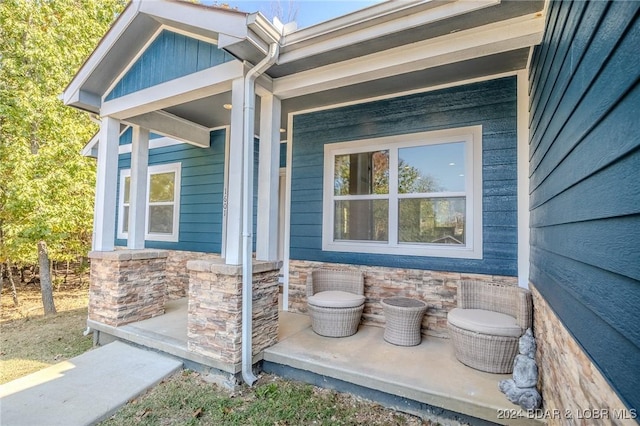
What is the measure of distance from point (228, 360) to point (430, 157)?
3170 millimetres

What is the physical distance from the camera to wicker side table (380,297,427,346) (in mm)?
3270

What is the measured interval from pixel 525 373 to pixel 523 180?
189cm

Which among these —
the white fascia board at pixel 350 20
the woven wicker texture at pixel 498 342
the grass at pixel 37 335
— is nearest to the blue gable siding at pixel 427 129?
the woven wicker texture at pixel 498 342

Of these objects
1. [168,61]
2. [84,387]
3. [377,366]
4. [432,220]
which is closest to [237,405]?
[377,366]

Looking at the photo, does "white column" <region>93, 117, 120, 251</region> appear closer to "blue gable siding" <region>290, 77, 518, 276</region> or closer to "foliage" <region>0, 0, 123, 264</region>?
"foliage" <region>0, 0, 123, 264</region>

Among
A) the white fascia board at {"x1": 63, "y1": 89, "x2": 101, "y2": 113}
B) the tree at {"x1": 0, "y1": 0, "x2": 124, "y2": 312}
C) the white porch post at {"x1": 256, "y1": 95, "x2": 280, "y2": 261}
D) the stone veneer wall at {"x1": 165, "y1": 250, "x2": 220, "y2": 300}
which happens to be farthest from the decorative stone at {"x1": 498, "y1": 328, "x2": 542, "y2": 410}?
the tree at {"x1": 0, "y1": 0, "x2": 124, "y2": 312}

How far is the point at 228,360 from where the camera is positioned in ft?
9.73

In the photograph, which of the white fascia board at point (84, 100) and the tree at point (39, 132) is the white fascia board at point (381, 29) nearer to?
the white fascia board at point (84, 100)

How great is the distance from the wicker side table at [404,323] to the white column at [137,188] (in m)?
3.87

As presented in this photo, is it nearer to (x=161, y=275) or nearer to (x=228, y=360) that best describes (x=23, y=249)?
(x=161, y=275)

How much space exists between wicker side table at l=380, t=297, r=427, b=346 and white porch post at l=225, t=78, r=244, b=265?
68.1 inches

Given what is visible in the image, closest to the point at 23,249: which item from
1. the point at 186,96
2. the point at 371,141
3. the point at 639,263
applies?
the point at 186,96

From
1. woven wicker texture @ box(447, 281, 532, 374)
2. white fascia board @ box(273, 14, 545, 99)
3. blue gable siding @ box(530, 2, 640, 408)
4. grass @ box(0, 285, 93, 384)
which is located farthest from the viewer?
grass @ box(0, 285, 93, 384)

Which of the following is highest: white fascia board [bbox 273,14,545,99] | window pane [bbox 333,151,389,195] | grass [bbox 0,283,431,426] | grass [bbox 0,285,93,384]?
white fascia board [bbox 273,14,545,99]
